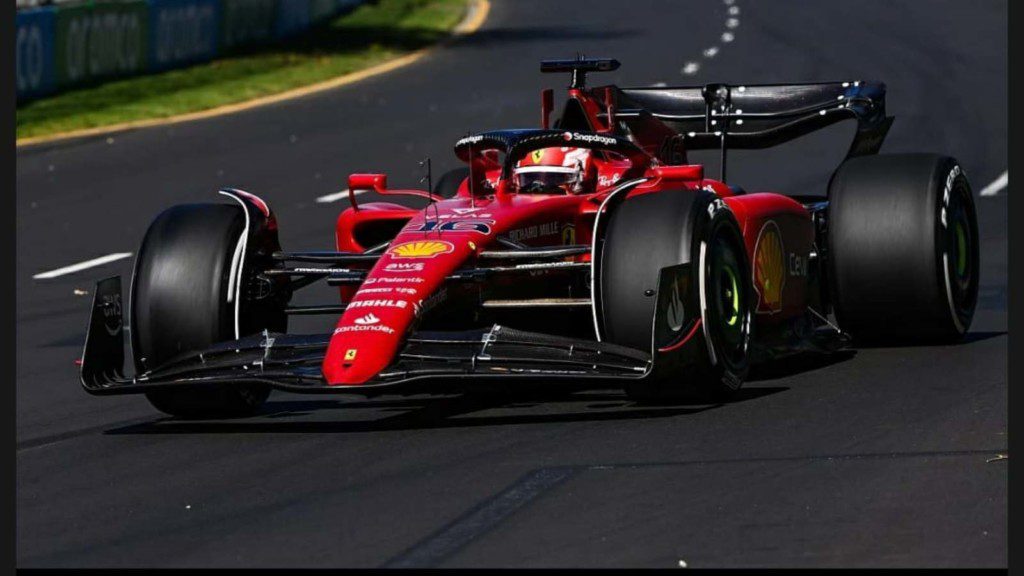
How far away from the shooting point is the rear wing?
12.5 m

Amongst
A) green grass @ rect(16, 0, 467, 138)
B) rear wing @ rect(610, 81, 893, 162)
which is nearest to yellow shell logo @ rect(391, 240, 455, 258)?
rear wing @ rect(610, 81, 893, 162)

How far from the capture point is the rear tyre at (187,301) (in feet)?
31.9

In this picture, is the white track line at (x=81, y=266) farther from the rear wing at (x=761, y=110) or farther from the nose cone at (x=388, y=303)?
the nose cone at (x=388, y=303)

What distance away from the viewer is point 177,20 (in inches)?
1315

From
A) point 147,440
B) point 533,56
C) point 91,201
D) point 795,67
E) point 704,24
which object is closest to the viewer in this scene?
point 147,440

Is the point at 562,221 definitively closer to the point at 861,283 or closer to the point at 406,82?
the point at 861,283

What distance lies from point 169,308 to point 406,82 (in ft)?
74.6

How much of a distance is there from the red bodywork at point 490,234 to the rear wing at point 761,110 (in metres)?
1.28

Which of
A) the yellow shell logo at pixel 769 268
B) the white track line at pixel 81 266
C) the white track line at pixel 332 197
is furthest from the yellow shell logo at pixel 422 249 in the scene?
the white track line at pixel 332 197

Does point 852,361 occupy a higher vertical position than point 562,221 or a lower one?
lower

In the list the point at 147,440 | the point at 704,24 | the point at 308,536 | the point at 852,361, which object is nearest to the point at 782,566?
the point at 308,536

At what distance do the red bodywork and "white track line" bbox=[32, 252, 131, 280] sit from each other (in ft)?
19.9

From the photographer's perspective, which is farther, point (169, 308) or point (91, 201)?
point (91, 201)

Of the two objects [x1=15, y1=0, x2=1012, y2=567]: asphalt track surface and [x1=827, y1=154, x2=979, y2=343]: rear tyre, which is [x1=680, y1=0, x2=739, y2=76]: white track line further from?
[x1=827, y1=154, x2=979, y2=343]: rear tyre
